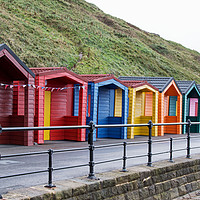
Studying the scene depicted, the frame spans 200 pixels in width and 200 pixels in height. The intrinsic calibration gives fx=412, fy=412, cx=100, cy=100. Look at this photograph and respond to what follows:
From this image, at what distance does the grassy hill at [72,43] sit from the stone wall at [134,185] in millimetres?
24968

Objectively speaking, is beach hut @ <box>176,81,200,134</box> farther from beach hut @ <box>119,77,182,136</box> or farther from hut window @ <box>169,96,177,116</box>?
hut window @ <box>169,96,177,116</box>

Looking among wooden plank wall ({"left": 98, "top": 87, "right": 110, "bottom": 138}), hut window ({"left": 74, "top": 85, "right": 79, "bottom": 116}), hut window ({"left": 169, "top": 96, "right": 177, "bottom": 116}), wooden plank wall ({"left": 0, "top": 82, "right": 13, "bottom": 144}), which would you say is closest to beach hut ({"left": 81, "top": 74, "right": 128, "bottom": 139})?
wooden plank wall ({"left": 98, "top": 87, "right": 110, "bottom": 138})

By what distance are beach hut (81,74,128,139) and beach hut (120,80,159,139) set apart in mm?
610

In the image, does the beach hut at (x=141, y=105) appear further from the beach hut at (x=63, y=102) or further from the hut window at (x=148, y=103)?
the beach hut at (x=63, y=102)

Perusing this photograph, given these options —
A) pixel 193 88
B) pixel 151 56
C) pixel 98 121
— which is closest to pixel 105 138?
pixel 98 121

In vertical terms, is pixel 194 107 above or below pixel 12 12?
below

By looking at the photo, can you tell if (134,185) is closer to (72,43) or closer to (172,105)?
(172,105)

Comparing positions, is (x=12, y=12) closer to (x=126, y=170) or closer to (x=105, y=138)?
(x=105, y=138)

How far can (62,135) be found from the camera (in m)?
17.7

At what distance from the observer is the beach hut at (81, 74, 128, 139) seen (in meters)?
18.3

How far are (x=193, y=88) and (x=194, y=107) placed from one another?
13.1ft

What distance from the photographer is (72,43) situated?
4784cm

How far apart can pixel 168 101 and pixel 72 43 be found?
24052mm

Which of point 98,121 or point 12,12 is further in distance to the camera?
point 12,12
